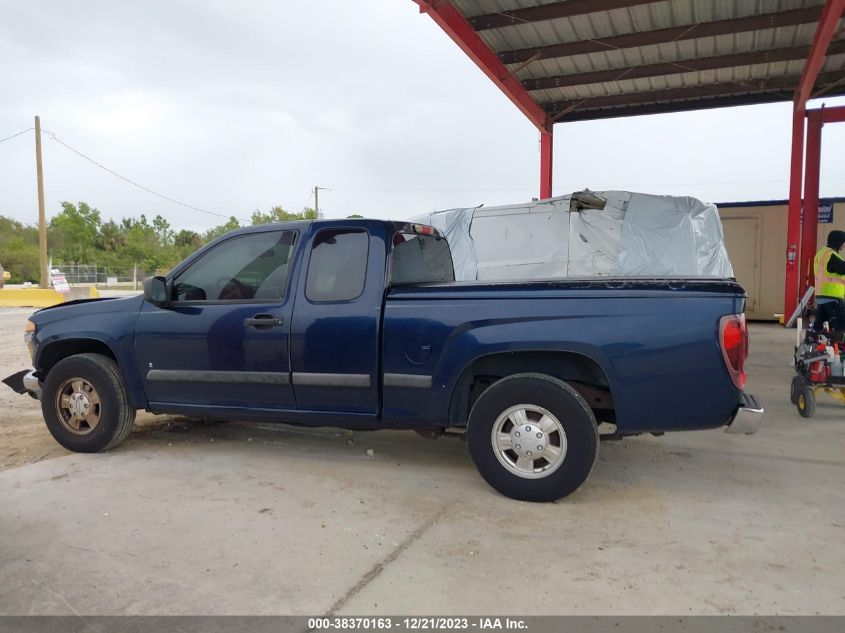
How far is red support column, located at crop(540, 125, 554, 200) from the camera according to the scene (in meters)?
16.6

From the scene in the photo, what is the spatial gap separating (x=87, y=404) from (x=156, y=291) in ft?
3.64

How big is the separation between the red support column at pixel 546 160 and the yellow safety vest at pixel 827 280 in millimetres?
10158

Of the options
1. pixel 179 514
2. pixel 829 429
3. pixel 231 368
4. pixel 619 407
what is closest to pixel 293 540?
pixel 179 514

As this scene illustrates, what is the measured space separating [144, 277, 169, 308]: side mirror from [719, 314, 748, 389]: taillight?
3.83m

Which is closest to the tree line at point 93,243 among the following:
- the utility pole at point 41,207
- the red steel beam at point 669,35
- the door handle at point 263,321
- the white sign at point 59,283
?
the utility pole at point 41,207

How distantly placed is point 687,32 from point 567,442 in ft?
35.8

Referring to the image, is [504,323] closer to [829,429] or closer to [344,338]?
[344,338]

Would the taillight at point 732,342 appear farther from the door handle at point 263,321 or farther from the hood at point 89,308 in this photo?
the hood at point 89,308

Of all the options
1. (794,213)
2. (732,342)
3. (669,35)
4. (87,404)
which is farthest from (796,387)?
(794,213)

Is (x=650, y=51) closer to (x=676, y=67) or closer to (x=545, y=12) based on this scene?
(x=676, y=67)

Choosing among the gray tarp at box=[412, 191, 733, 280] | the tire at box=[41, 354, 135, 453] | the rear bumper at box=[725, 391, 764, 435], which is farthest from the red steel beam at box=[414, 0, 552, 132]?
the rear bumper at box=[725, 391, 764, 435]

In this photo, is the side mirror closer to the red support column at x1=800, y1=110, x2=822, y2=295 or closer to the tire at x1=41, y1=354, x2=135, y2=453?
the tire at x1=41, y1=354, x2=135, y2=453

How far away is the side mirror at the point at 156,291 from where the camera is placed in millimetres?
4551

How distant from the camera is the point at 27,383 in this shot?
16.5ft
